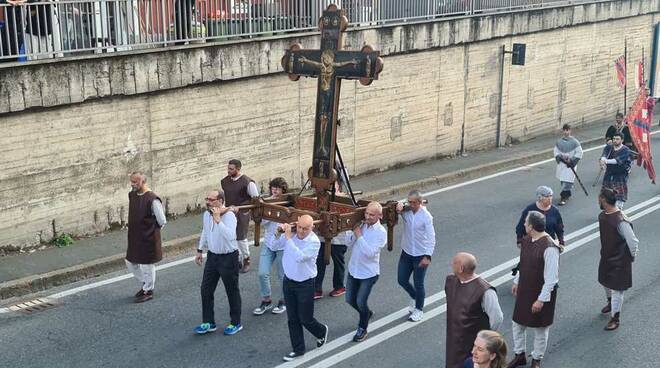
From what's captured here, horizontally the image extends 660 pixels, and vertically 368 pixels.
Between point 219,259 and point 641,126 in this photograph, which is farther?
point 641,126

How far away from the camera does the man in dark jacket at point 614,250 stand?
9555 millimetres

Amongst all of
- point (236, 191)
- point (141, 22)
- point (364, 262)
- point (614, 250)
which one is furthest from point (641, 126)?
point (141, 22)

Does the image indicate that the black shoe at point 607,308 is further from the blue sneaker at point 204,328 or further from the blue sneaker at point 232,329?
the blue sneaker at point 204,328

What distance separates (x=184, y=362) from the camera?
8.70m

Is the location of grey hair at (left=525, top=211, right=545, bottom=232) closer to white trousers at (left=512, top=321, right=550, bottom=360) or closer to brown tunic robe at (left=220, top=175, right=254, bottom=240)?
white trousers at (left=512, top=321, right=550, bottom=360)

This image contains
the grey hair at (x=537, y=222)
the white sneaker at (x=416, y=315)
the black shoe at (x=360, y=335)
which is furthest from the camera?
the white sneaker at (x=416, y=315)

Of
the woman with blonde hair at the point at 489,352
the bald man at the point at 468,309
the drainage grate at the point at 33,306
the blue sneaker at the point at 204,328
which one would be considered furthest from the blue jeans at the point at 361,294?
the drainage grate at the point at 33,306

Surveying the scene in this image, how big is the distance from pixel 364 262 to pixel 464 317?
216cm

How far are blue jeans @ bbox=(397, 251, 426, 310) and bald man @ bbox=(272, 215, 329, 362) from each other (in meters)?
1.46

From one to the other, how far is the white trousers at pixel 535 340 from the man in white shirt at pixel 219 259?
10.1 ft

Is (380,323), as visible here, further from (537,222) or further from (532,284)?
(537,222)

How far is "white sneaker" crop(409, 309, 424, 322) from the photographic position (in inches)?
392

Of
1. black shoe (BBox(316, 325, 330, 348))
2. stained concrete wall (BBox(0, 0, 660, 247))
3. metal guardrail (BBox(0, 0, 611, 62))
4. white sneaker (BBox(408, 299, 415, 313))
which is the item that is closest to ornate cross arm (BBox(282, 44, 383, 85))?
black shoe (BBox(316, 325, 330, 348))

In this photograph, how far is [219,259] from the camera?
922 centimetres
